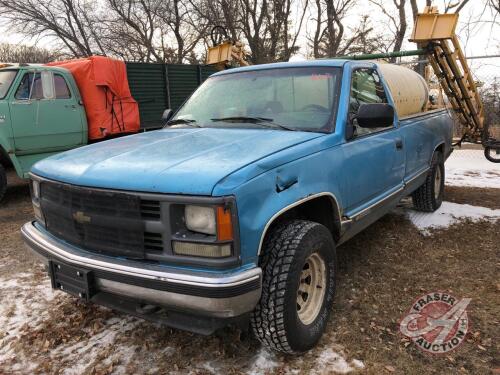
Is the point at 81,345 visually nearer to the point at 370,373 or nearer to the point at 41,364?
the point at 41,364

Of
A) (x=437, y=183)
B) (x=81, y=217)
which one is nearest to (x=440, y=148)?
(x=437, y=183)

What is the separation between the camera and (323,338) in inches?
116

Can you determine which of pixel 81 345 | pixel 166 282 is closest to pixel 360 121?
pixel 166 282

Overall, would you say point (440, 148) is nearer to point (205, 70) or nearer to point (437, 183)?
point (437, 183)

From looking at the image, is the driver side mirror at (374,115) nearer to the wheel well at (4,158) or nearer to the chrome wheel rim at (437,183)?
the chrome wheel rim at (437,183)

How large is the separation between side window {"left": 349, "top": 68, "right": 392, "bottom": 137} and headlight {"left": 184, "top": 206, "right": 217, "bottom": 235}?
1665 mm

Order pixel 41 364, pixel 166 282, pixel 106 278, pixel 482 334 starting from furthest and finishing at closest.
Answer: pixel 482 334 < pixel 41 364 < pixel 106 278 < pixel 166 282

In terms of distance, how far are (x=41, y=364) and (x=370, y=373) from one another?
80.7 inches

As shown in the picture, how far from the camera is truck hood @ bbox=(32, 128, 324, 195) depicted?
7.39 ft

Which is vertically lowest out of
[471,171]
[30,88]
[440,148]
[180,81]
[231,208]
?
[471,171]

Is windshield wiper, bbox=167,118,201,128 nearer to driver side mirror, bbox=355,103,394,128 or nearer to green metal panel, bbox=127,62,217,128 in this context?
driver side mirror, bbox=355,103,394,128

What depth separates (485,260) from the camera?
13.8 feet

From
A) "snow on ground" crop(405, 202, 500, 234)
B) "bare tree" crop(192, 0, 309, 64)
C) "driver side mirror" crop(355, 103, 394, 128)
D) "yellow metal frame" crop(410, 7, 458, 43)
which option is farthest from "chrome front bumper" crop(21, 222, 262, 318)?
"bare tree" crop(192, 0, 309, 64)

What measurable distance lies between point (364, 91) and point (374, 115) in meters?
0.78
